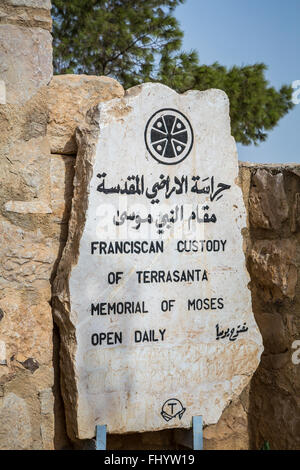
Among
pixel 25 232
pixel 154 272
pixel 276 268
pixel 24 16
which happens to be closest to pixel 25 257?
pixel 25 232

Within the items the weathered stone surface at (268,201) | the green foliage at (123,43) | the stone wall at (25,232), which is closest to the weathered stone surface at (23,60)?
the stone wall at (25,232)

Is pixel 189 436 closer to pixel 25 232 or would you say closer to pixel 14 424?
pixel 14 424

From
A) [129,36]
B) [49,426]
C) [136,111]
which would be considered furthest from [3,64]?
[129,36]

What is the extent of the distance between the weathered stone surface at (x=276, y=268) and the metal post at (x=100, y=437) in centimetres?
102

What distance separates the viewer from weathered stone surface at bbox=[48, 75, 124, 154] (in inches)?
98.7

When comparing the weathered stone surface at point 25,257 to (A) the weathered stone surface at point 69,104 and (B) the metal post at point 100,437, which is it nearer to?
(A) the weathered stone surface at point 69,104

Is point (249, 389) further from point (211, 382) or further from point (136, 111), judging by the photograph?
point (136, 111)

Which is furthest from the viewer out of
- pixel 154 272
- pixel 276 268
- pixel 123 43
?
pixel 123 43

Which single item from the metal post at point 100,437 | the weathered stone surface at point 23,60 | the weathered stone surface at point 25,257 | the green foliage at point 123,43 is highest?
the green foliage at point 123,43

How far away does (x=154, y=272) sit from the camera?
248cm

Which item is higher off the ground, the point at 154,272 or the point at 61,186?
the point at 61,186

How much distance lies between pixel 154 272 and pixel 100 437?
0.72 metres

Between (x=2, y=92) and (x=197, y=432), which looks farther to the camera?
(x=197, y=432)

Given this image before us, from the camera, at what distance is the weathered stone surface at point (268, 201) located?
9.05ft
